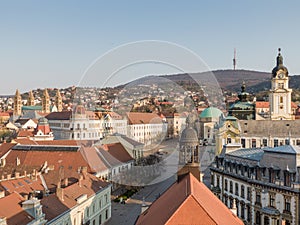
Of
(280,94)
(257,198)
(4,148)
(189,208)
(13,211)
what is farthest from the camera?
(280,94)

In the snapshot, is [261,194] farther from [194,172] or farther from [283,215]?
[194,172]

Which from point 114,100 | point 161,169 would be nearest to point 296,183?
point 114,100

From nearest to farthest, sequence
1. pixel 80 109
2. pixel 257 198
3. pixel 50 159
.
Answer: pixel 257 198 → pixel 50 159 → pixel 80 109

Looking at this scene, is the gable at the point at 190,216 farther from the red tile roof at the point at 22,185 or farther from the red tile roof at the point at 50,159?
the red tile roof at the point at 50,159

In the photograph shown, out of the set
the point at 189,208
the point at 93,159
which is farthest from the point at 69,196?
the point at 189,208

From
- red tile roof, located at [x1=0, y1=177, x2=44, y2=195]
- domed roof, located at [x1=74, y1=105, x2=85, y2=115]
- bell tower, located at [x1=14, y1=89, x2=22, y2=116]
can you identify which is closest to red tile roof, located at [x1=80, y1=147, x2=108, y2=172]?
domed roof, located at [x1=74, y1=105, x2=85, y2=115]

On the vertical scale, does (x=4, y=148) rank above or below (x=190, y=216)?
above

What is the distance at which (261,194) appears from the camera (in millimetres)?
35125

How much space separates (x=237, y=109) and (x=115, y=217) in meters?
39.6

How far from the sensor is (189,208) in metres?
18.6

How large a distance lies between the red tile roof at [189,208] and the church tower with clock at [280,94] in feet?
187

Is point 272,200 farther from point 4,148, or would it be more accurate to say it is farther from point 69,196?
point 4,148

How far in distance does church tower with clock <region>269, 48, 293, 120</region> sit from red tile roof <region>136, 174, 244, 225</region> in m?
57.1

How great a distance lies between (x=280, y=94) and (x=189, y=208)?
62.4m
